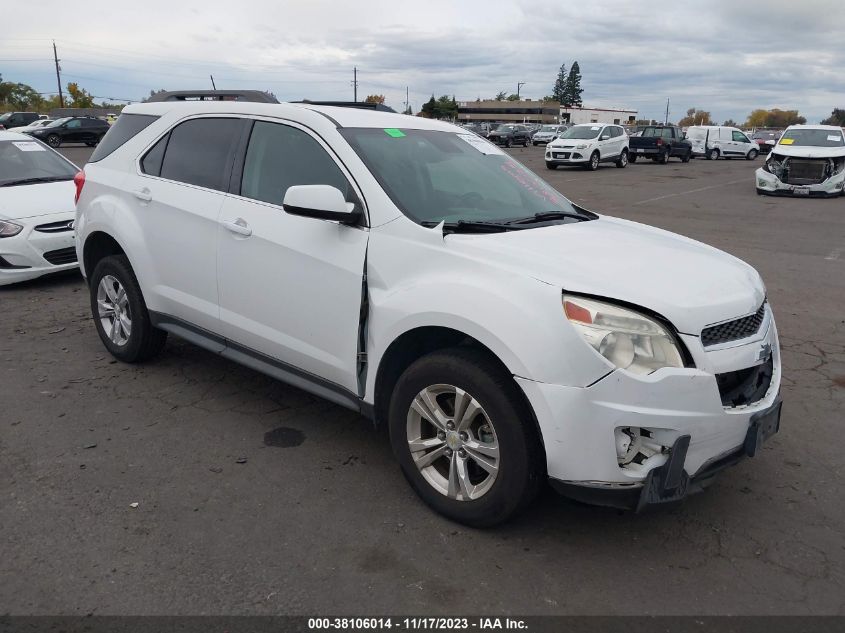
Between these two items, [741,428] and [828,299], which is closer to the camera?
[741,428]

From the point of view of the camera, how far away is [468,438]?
308 centimetres

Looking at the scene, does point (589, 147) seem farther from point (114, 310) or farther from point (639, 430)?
point (639, 430)

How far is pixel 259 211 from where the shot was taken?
12.9 ft

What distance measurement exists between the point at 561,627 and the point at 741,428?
1.11 m

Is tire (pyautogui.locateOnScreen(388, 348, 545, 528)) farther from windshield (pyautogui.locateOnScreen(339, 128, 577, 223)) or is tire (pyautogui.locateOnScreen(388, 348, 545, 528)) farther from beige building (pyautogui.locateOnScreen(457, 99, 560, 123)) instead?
beige building (pyautogui.locateOnScreen(457, 99, 560, 123))

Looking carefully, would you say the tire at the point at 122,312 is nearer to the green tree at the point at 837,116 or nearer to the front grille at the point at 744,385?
the front grille at the point at 744,385

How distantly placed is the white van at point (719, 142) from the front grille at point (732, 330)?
132 ft

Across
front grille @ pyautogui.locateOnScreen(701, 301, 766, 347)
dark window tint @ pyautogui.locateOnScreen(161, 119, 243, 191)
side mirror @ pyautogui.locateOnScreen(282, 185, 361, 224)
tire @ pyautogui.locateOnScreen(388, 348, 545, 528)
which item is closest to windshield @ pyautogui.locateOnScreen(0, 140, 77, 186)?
dark window tint @ pyautogui.locateOnScreen(161, 119, 243, 191)

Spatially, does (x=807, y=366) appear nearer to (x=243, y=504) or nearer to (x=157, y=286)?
(x=243, y=504)

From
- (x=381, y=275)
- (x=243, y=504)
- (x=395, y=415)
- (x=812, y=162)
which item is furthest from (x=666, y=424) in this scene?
(x=812, y=162)

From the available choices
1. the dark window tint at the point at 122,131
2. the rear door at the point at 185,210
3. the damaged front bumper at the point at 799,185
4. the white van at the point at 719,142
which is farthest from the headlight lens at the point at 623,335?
the white van at the point at 719,142

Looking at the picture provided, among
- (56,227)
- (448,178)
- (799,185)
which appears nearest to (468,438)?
(448,178)

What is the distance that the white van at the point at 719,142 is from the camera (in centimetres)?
4016

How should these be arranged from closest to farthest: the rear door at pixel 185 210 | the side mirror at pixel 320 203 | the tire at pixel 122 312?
the side mirror at pixel 320 203
the rear door at pixel 185 210
the tire at pixel 122 312
